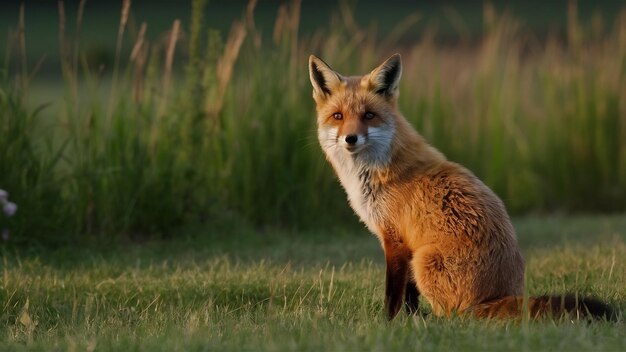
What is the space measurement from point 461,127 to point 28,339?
753 centimetres

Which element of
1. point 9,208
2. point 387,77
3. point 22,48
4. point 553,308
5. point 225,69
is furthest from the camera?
point 225,69

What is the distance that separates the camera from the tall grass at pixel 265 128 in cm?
853

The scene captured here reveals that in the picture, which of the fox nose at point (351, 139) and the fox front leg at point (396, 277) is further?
the fox nose at point (351, 139)

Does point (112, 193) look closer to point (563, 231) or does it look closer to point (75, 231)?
point (75, 231)

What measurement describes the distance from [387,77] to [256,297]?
1.68m

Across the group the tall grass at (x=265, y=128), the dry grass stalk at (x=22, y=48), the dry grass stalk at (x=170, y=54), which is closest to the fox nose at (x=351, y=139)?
the tall grass at (x=265, y=128)

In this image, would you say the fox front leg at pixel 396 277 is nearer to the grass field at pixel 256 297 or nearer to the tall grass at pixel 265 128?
the grass field at pixel 256 297

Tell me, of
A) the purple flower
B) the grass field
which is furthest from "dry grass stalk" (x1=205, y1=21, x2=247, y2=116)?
the purple flower

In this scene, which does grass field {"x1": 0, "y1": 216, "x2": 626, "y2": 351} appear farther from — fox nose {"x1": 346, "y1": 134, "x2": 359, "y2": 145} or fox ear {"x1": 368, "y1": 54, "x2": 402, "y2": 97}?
fox ear {"x1": 368, "y1": 54, "x2": 402, "y2": 97}

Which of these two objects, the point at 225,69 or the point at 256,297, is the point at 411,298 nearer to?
the point at 256,297

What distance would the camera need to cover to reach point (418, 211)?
212 inches

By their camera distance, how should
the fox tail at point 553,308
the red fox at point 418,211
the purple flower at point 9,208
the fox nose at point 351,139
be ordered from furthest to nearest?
the purple flower at point 9,208
the fox nose at point 351,139
the red fox at point 418,211
the fox tail at point 553,308

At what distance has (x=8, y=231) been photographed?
25.6 ft

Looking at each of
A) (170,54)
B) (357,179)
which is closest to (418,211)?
(357,179)
